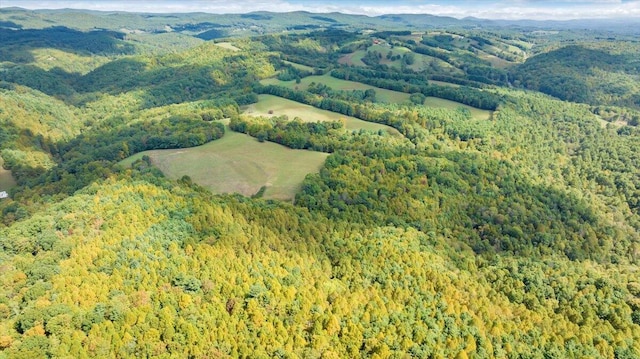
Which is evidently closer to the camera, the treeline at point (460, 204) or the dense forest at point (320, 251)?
the dense forest at point (320, 251)

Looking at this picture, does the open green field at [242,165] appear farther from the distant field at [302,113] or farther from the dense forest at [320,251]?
the distant field at [302,113]

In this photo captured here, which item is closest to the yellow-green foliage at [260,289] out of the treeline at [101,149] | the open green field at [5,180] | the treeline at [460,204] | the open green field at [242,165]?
the treeline at [460,204]

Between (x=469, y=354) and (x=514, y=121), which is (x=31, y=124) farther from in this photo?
(x=514, y=121)

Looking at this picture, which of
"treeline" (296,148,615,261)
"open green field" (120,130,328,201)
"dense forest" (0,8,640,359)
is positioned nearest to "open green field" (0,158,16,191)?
"dense forest" (0,8,640,359)

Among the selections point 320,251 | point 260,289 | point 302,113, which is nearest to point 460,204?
point 320,251

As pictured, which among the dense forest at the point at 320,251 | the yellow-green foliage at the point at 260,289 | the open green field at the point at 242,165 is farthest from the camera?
the open green field at the point at 242,165

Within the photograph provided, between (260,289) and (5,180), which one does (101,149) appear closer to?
(5,180)
